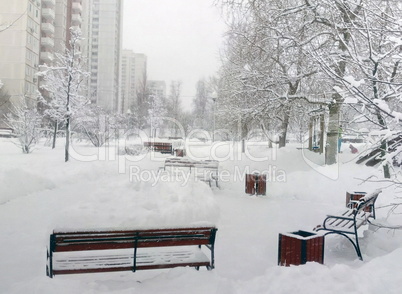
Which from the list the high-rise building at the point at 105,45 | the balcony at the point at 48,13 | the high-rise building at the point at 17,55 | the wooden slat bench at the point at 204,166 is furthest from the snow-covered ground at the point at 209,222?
the high-rise building at the point at 105,45

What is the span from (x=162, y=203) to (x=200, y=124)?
59.1m

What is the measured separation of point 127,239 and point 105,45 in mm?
109957

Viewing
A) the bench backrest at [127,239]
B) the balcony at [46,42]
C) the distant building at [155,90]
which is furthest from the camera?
the distant building at [155,90]

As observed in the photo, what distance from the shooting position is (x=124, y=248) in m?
4.77

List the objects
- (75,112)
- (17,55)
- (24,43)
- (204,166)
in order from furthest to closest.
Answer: (17,55)
(24,43)
(75,112)
(204,166)

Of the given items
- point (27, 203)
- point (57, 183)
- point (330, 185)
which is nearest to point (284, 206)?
point (330, 185)

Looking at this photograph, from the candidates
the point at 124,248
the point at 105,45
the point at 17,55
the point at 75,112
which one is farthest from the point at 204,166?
the point at 105,45

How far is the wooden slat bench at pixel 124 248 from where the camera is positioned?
4.44 metres

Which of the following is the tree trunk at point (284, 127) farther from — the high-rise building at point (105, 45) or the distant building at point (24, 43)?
the high-rise building at point (105, 45)

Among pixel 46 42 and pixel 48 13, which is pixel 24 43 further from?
pixel 48 13

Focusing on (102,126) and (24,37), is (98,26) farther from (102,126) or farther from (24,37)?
(102,126)

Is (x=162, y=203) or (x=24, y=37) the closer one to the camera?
(x=162, y=203)

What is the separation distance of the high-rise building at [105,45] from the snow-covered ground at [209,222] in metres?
91.7

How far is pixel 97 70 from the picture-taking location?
106 m
